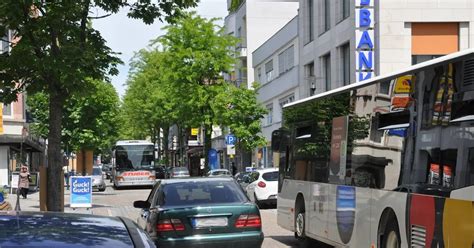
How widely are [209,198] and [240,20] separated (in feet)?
163

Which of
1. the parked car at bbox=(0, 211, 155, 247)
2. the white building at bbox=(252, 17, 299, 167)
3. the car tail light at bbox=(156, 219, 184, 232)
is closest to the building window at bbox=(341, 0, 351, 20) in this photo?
the white building at bbox=(252, 17, 299, 167)

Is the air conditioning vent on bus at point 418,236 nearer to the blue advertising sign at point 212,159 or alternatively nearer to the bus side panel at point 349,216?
the bus side panel at point 349,216

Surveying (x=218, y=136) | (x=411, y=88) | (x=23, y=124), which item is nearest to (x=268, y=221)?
(x=411, y=88)

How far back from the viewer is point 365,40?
1145 inches

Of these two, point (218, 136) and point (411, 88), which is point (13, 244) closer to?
point (411, 88)

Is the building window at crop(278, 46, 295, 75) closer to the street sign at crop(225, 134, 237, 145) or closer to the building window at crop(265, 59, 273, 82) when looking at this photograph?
the building window at crop(265, 59, 273, 82)

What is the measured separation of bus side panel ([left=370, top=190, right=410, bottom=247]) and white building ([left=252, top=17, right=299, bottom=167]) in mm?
31556

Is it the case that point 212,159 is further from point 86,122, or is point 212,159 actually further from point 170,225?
point 170,225

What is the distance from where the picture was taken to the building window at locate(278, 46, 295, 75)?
137 feet

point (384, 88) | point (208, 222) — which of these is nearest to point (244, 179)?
point (208, 222)

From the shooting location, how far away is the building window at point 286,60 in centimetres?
4181

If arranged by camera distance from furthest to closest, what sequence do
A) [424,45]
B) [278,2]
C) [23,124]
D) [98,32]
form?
[278,2], [23,124], [424,45], [98,32]

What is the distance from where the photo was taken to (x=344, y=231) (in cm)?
1029

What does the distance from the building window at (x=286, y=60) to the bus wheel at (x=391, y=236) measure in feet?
109
